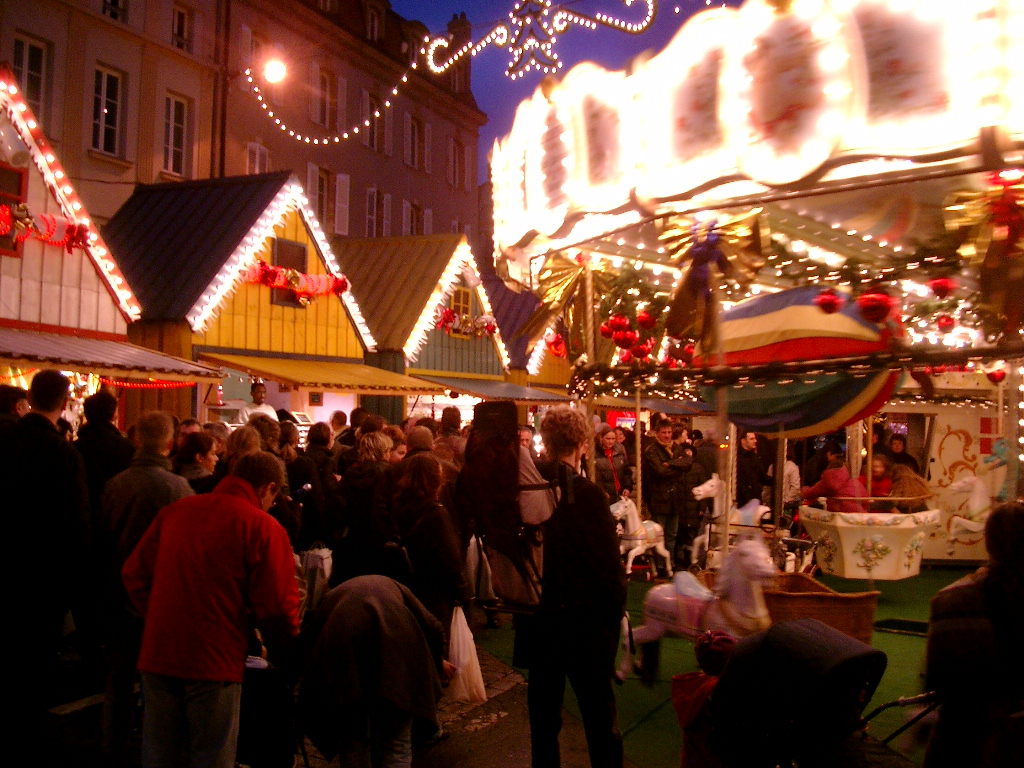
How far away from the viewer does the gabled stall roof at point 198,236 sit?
14.3 metres

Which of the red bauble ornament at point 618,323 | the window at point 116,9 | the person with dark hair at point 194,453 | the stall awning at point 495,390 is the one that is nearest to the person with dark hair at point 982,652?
the red bauble ornament at point 618,323

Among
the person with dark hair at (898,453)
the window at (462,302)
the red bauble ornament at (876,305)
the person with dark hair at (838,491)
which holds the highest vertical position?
the window at (462,302)

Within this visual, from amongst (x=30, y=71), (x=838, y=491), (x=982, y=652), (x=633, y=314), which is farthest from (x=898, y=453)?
(x=30, y=71)

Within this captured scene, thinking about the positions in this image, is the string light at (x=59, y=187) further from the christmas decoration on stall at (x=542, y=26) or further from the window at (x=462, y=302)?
the window at (x=462, y=302)

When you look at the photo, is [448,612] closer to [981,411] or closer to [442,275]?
[981,411]

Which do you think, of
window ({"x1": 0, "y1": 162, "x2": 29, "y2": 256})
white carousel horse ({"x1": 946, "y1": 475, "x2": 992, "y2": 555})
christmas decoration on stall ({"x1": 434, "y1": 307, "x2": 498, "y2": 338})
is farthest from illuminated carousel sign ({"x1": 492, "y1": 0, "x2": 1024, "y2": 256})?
christmas decoration on stall ({"x1": 434, "y1": 307, "x2": 498, "y2": 338})

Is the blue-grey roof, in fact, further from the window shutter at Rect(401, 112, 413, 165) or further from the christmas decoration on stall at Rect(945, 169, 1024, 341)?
the window shutter at Rect(401, 112, 413, 165)

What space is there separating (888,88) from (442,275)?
16470mm

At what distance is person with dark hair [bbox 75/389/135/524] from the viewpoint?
5.96 meters

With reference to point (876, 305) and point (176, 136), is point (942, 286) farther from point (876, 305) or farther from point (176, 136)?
A: point (176, 136)

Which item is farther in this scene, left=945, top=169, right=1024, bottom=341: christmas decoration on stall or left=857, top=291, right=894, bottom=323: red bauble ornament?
left=857, top=291, right=894, bottom=323: red bauble ornament

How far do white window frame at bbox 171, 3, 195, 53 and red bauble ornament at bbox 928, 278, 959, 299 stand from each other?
20.3 meters

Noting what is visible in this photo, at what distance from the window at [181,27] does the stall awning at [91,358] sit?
1118 centimetres

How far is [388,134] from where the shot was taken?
2964 cm
